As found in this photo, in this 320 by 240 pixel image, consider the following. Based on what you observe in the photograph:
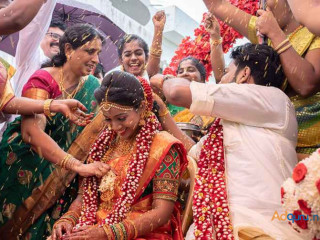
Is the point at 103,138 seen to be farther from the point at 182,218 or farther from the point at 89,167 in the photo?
the point at 182,218

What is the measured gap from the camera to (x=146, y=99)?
3.26 metres

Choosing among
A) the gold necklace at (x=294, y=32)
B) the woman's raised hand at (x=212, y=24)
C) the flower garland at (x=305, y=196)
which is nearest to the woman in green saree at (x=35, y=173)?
the woman's raised hand at (x=212, y=24)

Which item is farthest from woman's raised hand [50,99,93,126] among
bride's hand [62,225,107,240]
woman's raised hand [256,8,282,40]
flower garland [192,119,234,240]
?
woman's raised hand [256,8,282,40]

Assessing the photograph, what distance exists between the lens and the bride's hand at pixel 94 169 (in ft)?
10.3

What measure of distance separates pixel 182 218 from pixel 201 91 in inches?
39.5

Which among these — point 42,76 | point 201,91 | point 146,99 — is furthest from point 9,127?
point 201,91

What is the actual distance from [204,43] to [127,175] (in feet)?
9.00

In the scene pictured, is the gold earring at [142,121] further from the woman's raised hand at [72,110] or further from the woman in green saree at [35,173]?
the woman in green saree at [35,173]

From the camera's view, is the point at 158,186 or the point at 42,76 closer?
the point at 158,186

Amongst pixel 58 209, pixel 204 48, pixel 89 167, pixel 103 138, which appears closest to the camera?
pixel 89 167

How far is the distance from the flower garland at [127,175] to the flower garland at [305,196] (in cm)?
140

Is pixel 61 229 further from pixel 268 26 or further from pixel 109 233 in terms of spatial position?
pixel 268 26

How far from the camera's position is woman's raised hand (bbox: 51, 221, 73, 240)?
9.84 feet

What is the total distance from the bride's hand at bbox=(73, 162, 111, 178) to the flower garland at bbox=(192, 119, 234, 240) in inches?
28.5
